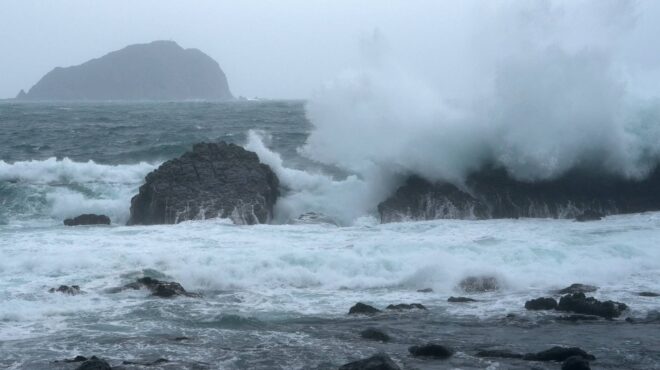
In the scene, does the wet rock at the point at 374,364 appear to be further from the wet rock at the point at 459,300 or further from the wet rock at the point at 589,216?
the wet rock at the point at 589,216

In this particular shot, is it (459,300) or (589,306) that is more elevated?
(589,306)

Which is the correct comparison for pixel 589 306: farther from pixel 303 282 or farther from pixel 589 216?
pixel 589 216

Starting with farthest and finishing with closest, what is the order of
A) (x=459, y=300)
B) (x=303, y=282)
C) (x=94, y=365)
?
(x=303, y=282) < (x=459, y=300) < (x=94, y=365)

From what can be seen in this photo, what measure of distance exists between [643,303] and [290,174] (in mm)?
15172

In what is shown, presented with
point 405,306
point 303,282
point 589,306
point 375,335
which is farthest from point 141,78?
point 375,335

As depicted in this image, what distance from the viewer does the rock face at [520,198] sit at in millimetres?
20875

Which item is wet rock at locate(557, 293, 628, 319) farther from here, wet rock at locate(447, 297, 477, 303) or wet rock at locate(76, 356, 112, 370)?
wet rock at locate(76, 356, 112, 370)

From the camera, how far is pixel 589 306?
11.9 metres

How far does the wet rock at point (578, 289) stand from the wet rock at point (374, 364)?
219 inches

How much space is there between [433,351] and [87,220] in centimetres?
1266

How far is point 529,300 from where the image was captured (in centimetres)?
1274

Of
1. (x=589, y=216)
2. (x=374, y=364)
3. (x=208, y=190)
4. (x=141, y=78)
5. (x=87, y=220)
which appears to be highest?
(x=141, y=78)

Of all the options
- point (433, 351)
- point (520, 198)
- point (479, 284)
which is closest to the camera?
point (433, 351)

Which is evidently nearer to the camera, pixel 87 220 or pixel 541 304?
pixel 541 304
